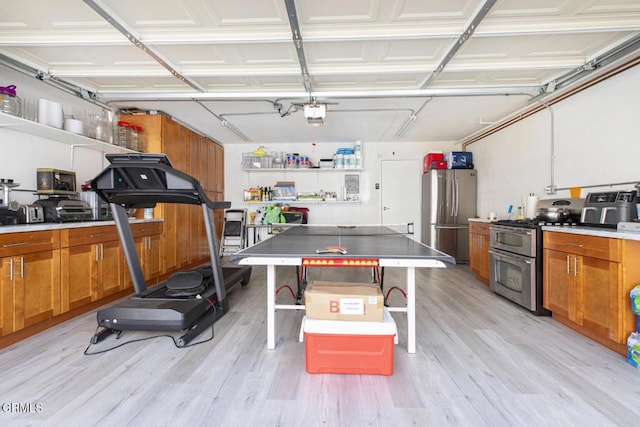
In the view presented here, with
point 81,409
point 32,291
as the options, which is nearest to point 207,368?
point 81,409

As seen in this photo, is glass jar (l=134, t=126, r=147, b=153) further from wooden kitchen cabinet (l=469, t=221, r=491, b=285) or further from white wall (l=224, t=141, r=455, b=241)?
wooden kitchen cabinet (l=469, t=221, r=491, b=285)

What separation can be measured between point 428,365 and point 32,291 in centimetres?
322

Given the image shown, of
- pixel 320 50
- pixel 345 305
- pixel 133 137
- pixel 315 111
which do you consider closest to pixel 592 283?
pixel 345 305

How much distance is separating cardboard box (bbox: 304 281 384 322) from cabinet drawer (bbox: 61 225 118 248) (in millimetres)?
2428

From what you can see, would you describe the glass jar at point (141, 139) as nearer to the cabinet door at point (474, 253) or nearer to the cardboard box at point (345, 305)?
the cardboard box at point (345, 305)

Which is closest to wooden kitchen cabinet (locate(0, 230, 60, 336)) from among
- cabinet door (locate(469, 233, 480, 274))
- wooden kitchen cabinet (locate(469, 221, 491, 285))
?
wooden kitchen cabinet (locate(469, 221, 491, 285))

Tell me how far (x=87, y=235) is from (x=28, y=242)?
52cm

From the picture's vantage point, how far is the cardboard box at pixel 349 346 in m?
1.66

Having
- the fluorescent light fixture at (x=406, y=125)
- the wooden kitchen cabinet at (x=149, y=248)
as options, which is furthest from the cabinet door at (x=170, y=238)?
the fluorescent light fixture at (x=406, y=125)

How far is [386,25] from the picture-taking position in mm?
2236

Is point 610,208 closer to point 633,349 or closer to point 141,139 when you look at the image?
point 633,349

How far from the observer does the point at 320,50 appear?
2566mm

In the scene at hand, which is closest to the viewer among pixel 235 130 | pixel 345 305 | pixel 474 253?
pixel 345 305

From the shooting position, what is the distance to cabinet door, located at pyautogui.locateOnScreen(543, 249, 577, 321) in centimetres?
240
